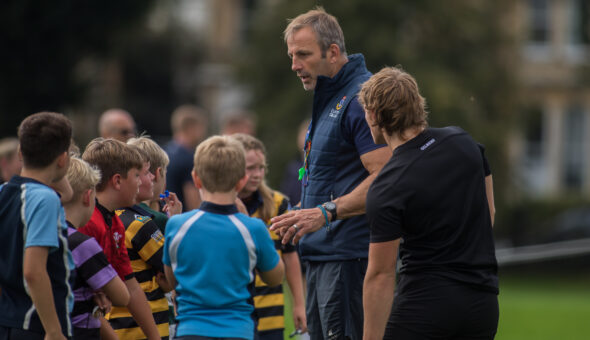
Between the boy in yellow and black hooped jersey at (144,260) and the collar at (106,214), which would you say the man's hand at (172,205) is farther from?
the collar at (106,214)

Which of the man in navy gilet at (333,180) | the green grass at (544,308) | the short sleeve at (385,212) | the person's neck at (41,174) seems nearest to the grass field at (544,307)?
the green grass at (544,308)

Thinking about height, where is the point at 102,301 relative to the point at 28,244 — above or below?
below

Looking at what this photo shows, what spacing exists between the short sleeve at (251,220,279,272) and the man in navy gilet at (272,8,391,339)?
0.60 meters

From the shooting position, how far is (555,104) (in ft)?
112

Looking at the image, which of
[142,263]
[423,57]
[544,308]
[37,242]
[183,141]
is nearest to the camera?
[37,242]

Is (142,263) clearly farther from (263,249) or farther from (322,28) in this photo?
(322,28)

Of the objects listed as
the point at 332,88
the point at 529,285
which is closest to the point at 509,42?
the point at 529,285

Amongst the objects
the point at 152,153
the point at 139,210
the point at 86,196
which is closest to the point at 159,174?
the point at 152,153

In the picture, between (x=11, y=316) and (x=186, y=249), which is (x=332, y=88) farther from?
(x=11, y=316)

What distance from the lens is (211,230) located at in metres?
4.23

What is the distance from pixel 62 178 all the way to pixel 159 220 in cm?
114

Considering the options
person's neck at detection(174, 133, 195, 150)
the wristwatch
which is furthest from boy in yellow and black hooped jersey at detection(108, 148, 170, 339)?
person's neck at detection(174, 133, 195, 150)

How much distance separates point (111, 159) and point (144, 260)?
0.63 m

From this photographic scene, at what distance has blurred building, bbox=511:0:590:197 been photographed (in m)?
33.1
